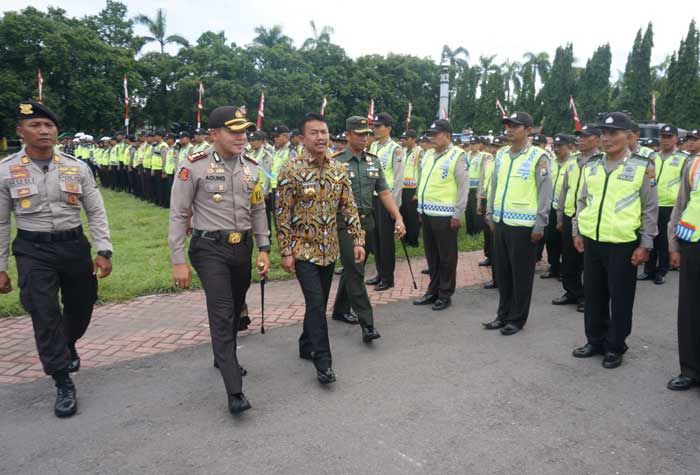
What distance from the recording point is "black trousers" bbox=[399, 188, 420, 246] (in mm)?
10422

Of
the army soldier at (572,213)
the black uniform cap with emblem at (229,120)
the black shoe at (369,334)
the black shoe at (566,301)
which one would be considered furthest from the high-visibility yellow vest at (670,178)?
the black uniform cap with emblem at (229,120)

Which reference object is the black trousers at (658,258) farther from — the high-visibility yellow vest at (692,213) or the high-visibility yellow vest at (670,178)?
the high-visibility yellow vest at (692,213)

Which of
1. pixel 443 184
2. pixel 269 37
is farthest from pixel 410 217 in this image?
pixel 269 37

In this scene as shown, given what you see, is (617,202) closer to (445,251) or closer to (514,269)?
(514,269)

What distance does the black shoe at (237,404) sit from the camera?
12.1 ft

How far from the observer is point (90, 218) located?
13.4ft

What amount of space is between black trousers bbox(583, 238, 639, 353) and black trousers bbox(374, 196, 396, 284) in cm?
273

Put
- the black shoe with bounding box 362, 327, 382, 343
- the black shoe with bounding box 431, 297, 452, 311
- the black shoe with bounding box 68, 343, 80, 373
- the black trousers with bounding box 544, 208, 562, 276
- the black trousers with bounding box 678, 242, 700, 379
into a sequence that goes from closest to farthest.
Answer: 1. the black trousers with bounding box 678, 242, 700, 379
2. the black shoe with bounding box 68, 343, 80, 373
3. the black shoe with bounding box 362, 327, 382, 343
4. the black shoe with bounding box 431, 297, 452, 311
5. the black trousers with bounding box 544, 208, 562, 276

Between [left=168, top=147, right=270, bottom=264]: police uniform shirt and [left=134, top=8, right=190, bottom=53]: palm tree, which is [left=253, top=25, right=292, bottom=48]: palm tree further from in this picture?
[left=168, top=147, right=270, bottom=264]: police uniform shirt

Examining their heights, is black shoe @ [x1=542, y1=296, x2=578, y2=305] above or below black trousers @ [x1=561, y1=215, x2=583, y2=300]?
below

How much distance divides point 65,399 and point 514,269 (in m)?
4.01

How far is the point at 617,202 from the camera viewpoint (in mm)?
4555

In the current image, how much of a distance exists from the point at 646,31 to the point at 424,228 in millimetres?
34166

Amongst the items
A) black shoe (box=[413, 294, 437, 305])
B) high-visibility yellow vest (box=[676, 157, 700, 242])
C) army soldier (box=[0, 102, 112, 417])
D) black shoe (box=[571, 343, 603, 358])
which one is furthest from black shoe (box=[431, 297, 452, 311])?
army soldier (box=[0, 102, 112, 417])
